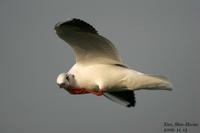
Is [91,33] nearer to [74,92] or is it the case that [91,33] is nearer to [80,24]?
[80,24]

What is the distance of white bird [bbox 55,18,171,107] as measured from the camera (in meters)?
1.64

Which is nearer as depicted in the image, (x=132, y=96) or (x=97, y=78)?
(x=97, y=78)

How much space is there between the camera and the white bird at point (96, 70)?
1642mm

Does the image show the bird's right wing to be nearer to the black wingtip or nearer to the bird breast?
the bird breast

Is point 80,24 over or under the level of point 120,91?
over

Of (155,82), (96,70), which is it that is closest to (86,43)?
(96,70)

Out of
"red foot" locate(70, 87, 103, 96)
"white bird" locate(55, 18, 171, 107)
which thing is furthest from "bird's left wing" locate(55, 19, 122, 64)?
"red foot" locate(70, 87, 103, 96)

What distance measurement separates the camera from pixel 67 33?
1640 mm

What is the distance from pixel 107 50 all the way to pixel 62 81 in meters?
0.21

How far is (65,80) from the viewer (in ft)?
5.52

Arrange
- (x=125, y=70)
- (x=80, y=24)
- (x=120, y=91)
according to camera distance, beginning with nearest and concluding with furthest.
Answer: (x=80, y=24) < (x=125, y=70) < (x=120, y=91)

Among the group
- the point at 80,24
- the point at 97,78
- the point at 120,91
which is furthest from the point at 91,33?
the point at 120,91

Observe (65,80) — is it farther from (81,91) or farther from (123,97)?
(123,97)

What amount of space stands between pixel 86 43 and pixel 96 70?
11cm
